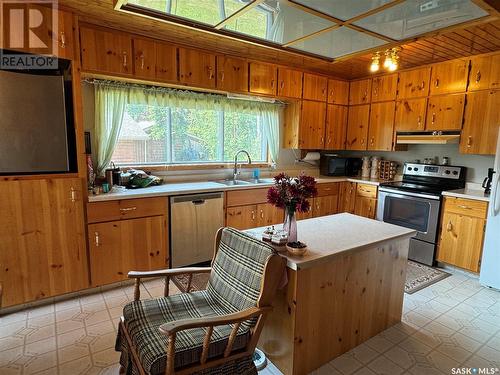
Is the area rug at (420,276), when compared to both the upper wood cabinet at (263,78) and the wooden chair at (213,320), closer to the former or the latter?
the wooden chair at (213,320)

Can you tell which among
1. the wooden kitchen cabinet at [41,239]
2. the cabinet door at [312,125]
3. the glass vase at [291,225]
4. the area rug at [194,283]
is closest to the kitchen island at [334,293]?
the glass vase at [291,225]

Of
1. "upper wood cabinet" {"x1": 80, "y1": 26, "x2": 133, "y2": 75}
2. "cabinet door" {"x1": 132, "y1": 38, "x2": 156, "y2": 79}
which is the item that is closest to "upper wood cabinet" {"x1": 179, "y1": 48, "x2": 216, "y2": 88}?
"cabinet door" {"x1": 132, "y1": 38, "x2": 156, "y2": 79}

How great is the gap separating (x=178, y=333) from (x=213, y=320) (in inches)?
11.8

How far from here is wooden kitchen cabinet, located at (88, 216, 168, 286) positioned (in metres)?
2.72

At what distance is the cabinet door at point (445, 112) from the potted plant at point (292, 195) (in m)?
2.79

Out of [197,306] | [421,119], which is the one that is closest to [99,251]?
[197,306]

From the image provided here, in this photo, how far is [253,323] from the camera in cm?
160

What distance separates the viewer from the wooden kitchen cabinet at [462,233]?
10.4 feet

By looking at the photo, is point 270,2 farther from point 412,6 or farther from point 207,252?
point 207,252

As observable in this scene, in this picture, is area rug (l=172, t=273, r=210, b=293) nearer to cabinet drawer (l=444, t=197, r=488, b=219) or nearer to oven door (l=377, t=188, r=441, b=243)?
oven door (l=377, t=188, r=441, b=243)

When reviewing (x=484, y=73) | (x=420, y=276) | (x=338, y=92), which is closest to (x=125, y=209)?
(x=420, y=276)

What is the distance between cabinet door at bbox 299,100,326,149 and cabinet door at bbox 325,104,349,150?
0.37 feet

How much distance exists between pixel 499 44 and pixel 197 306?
378cm

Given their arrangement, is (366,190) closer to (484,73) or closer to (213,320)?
(484,73)
